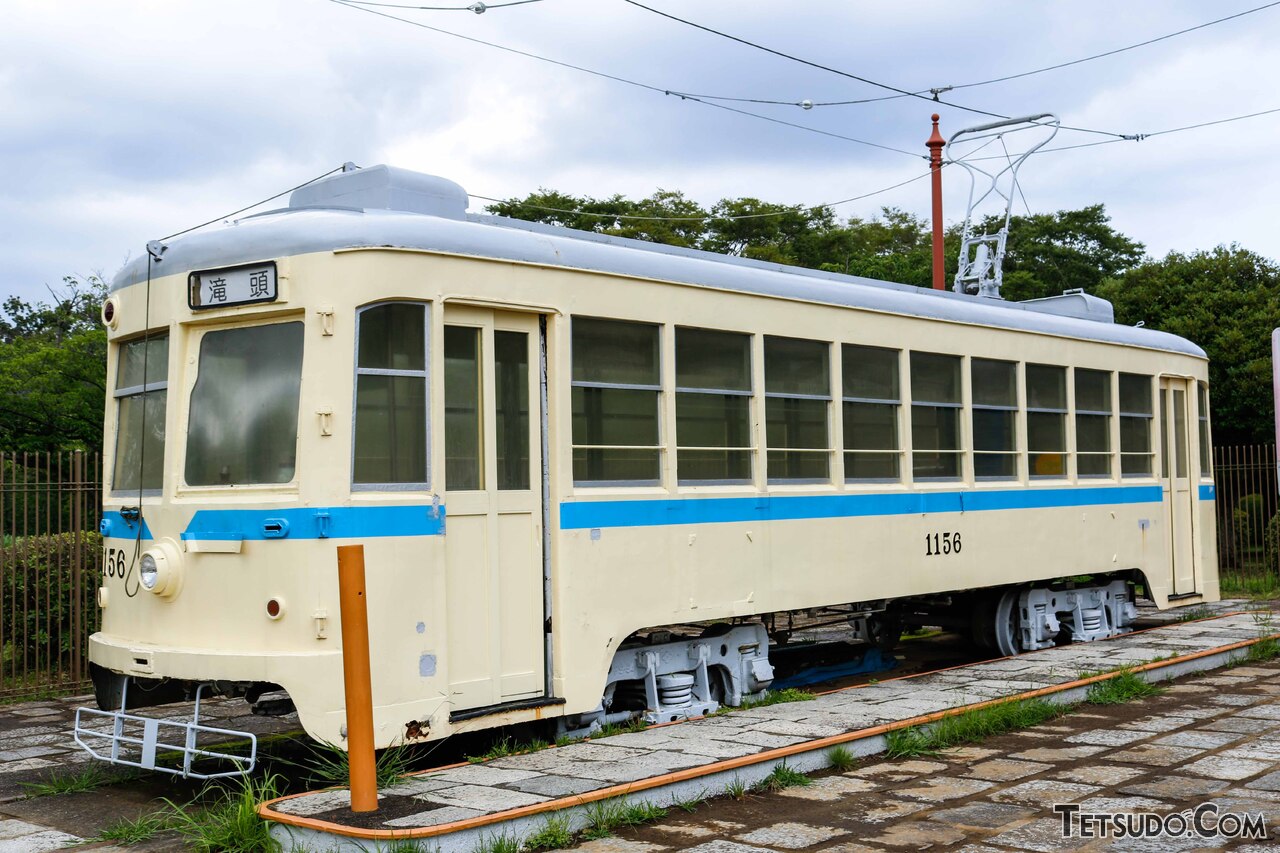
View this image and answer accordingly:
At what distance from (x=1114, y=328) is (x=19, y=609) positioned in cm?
1085

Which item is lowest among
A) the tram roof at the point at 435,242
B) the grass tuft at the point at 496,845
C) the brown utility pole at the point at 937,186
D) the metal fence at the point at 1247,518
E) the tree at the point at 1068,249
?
the grass tuft at the point at 496,845

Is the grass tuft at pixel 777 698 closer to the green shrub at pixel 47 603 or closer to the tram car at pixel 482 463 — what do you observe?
the tram car at pixel 482 463

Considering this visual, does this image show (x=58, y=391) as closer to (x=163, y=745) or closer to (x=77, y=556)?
(x=77, y=556)

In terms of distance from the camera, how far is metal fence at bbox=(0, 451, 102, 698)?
1113cm

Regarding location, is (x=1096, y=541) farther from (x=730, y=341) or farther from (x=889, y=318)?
(x=730, y=341)

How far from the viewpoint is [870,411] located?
10430 mm

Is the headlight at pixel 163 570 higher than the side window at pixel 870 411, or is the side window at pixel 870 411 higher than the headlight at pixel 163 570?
the side window at pixel 870 411

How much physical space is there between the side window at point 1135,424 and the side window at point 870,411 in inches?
156

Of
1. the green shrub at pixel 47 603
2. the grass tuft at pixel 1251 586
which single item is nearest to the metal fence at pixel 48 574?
the green shrub at pixel 47 603

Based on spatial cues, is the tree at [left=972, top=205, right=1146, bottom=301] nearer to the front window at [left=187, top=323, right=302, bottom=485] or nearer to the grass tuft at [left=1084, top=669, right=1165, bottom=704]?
the grass tuft at [left=1084, top=669, right=1165, bottom=704]

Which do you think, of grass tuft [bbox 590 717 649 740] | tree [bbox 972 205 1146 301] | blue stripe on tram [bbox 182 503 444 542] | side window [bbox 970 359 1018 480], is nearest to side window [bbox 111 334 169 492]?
blue stripe on tram [bbox 182 503 444 542]

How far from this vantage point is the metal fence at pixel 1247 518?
61.6 ft

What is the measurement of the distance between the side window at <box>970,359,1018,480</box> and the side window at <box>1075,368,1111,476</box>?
3.68ft

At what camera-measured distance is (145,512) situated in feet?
25.1
